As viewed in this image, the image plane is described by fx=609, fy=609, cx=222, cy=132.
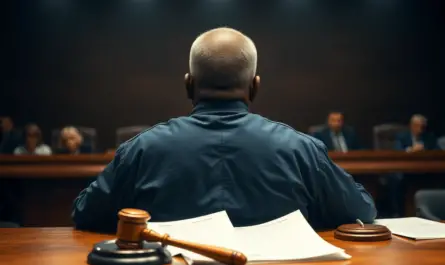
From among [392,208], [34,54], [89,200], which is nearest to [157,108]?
[34,54]

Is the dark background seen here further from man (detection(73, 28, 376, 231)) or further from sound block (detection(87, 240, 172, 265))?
sound block (detection(87, 240, 172, 265))

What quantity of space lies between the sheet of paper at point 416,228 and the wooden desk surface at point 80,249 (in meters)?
0.04

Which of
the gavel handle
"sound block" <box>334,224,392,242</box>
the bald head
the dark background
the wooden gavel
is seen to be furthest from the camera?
the dark background

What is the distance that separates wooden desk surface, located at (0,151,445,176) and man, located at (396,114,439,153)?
2.14 meters

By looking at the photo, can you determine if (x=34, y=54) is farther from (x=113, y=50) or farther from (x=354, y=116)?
(x=354, y=116)

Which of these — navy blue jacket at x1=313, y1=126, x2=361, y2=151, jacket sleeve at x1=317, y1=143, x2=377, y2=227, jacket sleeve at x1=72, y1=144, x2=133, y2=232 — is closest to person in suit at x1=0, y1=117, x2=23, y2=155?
navy blue jacket at x1=313, y1=126, x2=361, y2=151

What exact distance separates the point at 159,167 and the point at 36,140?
19.9 ft

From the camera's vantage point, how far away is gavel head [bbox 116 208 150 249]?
4.10 feet

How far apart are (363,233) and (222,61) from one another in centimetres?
64

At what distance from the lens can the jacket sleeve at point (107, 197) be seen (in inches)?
67.9

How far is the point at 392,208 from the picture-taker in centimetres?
584

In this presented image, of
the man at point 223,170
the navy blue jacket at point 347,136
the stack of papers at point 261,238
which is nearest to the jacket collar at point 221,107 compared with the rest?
the man at point 223,170

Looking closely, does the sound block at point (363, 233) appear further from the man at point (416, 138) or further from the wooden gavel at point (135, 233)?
the man at point (416, 138)

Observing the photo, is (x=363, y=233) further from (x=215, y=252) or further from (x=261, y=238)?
(x=215, y=252)
